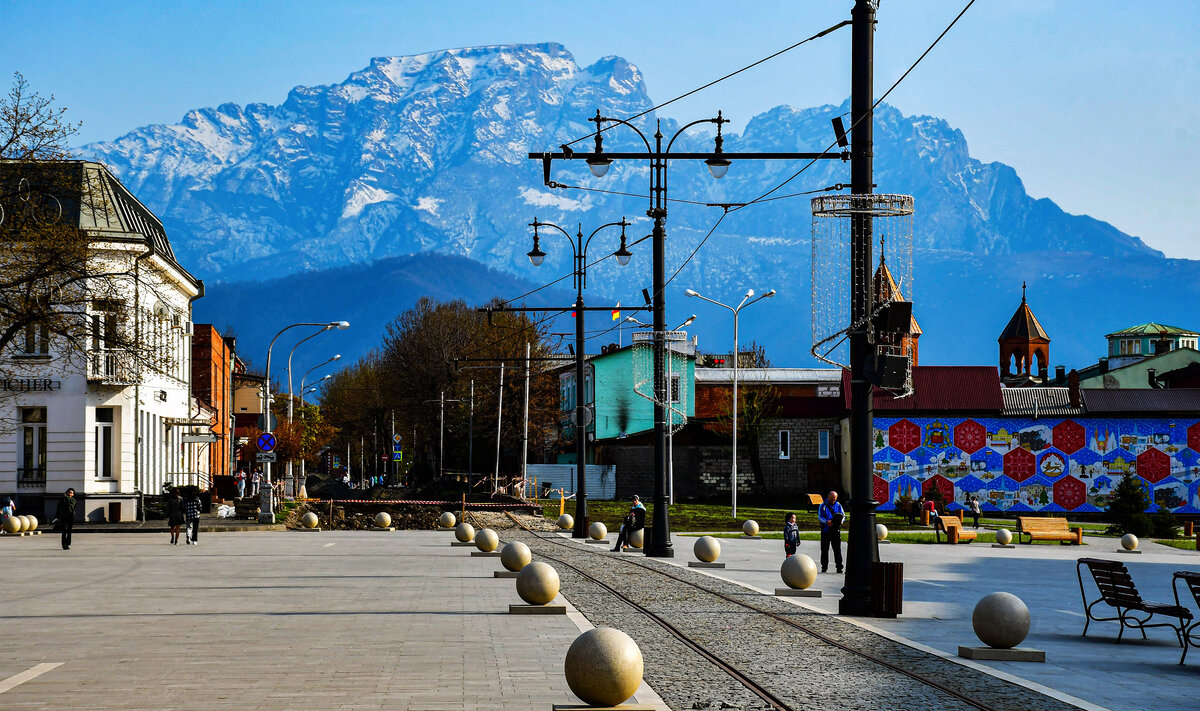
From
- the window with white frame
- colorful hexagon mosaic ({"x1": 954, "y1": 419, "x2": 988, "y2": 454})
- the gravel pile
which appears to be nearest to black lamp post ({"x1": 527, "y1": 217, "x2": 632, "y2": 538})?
the gravel pile

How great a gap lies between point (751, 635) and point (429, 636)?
363 cm

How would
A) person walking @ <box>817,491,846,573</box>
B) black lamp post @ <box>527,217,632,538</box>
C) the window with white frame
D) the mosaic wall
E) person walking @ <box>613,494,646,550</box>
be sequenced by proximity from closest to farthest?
1. person walking @ <box>817,491,846,573</box>
2. person walking @ <box>613,494,646,550</box>
3. black lamp post @ <box>527,217,632,538</box>
4. the mosaic wall
5. the window with white frame

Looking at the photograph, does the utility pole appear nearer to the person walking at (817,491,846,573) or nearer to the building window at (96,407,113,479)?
the person walking at (817,491,846,573)

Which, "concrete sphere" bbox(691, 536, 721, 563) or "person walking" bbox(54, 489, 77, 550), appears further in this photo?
"person walking" bbox(54, 489, 77, 550)

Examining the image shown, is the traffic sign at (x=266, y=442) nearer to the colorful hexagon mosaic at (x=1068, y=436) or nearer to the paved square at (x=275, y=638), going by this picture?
the paved square at (x=275, y=638)

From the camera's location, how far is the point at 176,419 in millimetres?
57000

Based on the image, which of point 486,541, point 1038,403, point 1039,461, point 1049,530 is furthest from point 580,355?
point 1038,403

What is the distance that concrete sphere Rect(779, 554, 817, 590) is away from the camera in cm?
2042

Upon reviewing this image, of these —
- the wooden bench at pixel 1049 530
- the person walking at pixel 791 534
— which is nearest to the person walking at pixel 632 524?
the person walking at pixel 791 534

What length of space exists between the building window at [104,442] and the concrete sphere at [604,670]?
137 feet

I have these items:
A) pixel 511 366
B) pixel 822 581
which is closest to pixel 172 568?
pixel 822 581

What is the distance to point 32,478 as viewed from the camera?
46.3 m

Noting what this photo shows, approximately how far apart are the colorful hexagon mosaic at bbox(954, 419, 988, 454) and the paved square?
141 feet

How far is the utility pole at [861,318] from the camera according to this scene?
16.4 meters
